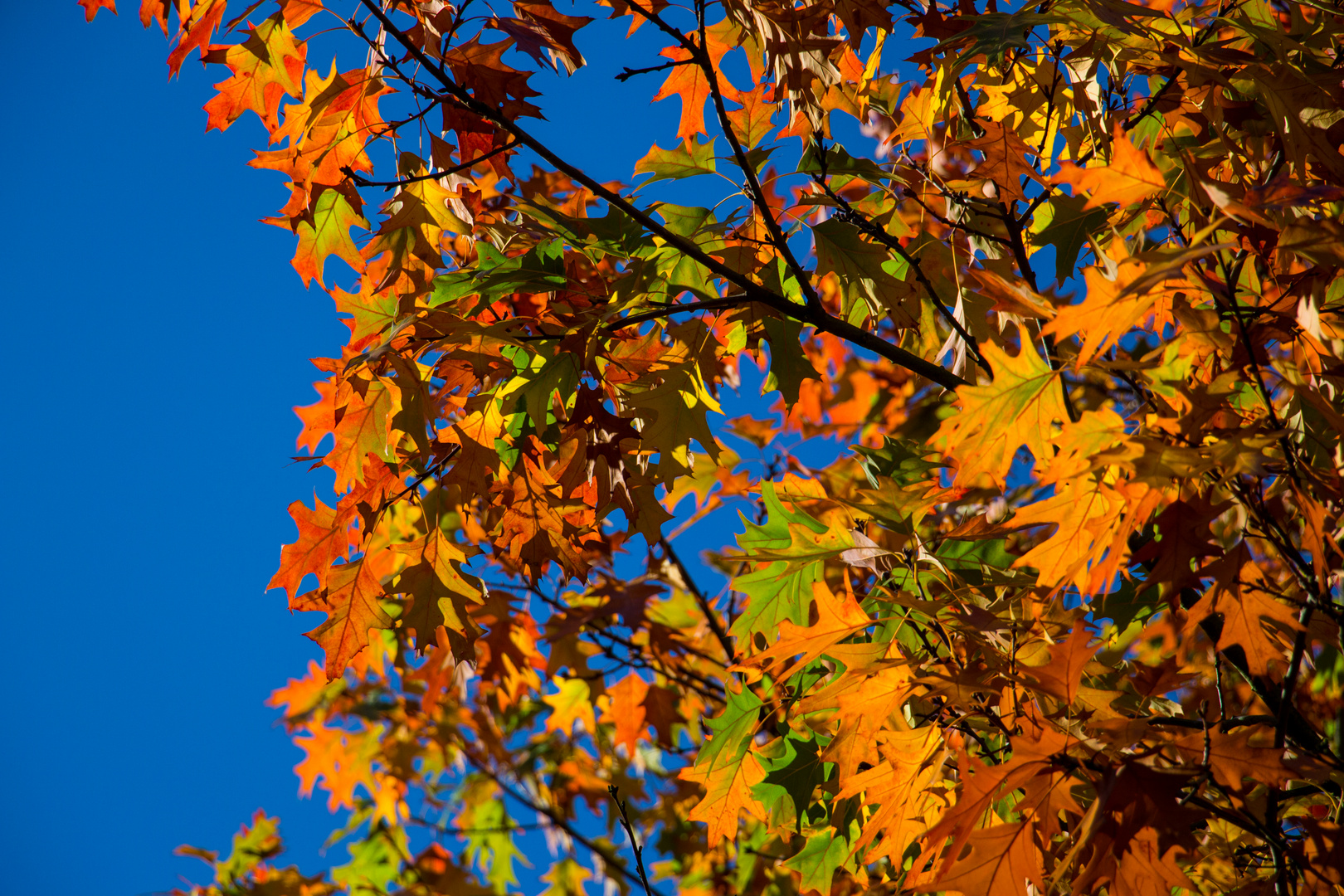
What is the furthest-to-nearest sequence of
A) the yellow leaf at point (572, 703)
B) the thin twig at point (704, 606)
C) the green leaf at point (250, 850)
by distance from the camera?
1. the green leaf at point (250, 850)
2. the yellow leaf at point (572, 703)
3. the thin twig at point (704, 606)

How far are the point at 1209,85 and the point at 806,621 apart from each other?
1339 mm

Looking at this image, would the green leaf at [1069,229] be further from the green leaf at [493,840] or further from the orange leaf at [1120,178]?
the green leaf at [493,840]

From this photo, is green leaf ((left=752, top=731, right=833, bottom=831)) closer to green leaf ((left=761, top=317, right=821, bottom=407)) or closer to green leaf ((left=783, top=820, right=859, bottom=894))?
green leaf ((left=783, top=820, right=859, bottom=894))

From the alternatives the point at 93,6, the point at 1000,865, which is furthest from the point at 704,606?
the point at 93,6

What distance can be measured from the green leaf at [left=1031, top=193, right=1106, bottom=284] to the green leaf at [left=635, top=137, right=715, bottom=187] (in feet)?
2.54

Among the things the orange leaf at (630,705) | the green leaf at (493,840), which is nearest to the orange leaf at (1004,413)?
the orange leaf at (630,705)

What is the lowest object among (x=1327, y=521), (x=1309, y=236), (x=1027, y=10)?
(x=1327, y=521)

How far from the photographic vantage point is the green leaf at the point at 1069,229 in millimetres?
1938

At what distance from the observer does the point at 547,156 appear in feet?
5.48

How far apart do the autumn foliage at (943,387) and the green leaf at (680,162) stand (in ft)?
0.05

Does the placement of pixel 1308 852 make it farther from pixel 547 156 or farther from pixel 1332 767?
pixel 547 156

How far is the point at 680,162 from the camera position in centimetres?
197

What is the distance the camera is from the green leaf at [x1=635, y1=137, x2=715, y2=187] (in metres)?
1.96

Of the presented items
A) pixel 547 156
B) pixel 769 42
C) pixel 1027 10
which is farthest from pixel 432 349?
pixel 1027 10
